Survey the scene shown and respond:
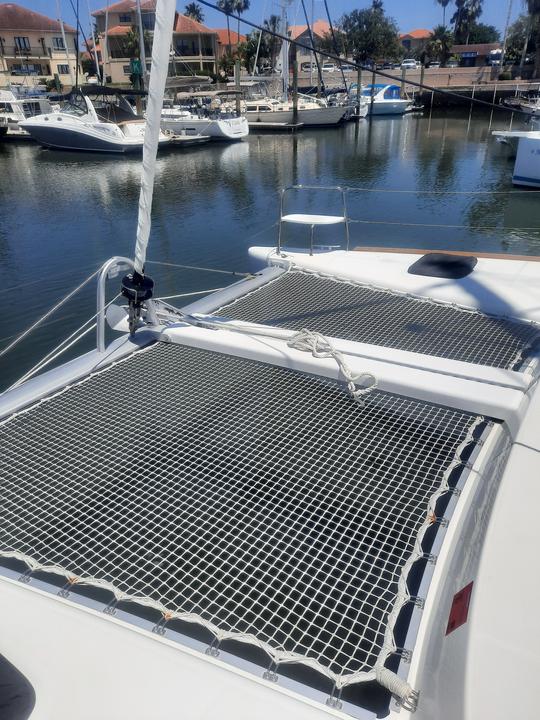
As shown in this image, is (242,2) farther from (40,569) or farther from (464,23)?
(40,569)

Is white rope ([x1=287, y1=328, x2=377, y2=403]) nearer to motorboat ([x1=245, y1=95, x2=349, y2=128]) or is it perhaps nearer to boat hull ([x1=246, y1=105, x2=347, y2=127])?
motorboat ([x1=245, y1=95, x2=349, y2=128])

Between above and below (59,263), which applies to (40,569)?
above

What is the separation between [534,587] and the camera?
1.51 metres

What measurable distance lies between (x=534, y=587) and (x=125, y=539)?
1.29 m

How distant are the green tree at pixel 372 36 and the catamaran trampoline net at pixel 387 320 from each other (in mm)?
62275

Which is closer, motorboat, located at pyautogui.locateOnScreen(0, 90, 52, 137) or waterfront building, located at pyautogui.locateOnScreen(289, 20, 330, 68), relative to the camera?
motorboat, located at pyautogui.locateOnScreen(0, 90, 52, 137)

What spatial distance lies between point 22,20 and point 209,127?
115 feet

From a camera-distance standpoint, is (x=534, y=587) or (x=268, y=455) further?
(x=268, y=455)

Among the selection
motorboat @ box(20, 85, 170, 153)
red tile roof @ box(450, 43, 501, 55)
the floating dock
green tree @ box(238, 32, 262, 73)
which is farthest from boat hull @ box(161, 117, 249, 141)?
red tile roof @ box(450, 43, 501, 55)

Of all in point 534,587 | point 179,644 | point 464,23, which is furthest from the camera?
point 464,23

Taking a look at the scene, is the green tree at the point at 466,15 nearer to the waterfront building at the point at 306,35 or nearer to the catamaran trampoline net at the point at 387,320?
the waterfront building at the point at 306,35

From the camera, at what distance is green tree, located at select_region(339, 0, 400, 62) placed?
2286 inches

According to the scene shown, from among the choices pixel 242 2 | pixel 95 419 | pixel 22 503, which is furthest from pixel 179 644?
pixel 242 2

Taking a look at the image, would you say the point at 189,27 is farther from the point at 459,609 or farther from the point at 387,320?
the point at 459,609
